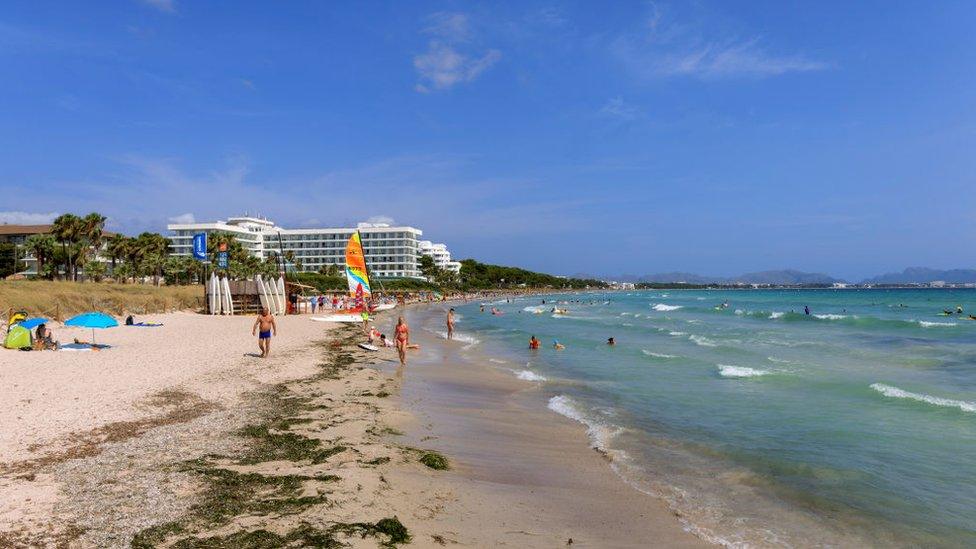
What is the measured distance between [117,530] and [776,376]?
17914 millimetres

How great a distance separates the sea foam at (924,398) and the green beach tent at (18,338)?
24.2 meters

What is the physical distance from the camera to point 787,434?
11031mm

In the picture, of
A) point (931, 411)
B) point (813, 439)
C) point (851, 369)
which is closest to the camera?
point (813, 439)

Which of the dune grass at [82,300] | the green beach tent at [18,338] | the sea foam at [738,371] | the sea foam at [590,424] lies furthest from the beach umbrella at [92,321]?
the sea foam at [738,371]

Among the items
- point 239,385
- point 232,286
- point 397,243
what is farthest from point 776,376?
point 397,243

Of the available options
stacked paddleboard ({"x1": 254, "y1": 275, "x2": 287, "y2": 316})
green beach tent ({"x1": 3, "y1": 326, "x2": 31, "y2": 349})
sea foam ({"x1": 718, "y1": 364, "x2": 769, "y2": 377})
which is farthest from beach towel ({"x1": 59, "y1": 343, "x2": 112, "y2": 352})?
stacked paddleboard ({"x1": 254, "y1": 275, "x2": 287, "y2": 316})

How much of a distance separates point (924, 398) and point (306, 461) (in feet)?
48.5

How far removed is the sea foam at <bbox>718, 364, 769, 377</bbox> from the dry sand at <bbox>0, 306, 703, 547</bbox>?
7.51m

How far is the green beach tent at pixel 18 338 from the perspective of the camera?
1752cm

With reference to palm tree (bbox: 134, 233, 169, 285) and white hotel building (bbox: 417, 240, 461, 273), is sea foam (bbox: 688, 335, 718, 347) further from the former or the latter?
white hotel building (bbox: 417, 240, 461, 273)

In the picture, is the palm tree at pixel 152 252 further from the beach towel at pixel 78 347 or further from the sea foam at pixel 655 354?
the sea foam at pixel 655 354

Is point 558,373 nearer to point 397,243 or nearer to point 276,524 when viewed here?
Answer: point 276,524

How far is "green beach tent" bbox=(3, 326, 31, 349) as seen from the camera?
17.5 metres

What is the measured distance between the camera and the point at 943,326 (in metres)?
40.3
